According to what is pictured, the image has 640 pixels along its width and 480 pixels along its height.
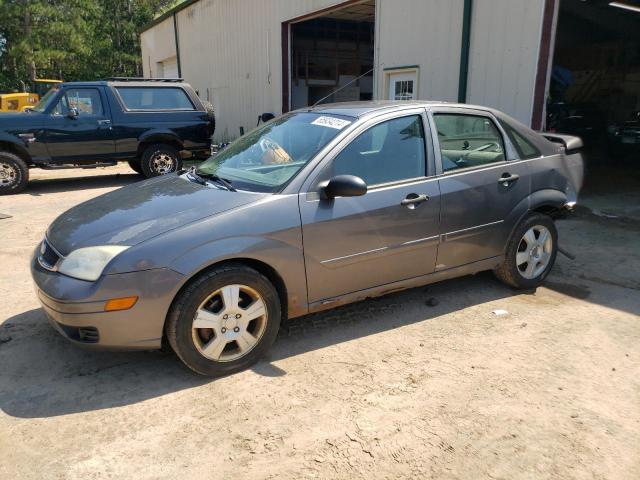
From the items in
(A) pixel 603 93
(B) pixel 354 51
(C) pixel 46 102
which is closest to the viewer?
(C) pixel 46 102

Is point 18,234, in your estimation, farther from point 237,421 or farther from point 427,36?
point 427,36

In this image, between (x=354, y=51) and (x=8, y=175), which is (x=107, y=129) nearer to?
(x=8, y=175)

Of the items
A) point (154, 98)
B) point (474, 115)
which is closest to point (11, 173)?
point (154, 98)

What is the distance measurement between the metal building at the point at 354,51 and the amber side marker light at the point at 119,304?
6.96 metres

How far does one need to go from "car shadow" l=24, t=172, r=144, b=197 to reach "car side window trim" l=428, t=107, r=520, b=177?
8.39m

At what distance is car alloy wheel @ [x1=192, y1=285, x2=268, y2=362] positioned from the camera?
10.3 ft

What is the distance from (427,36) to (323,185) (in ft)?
23.3

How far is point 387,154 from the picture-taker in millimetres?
3820

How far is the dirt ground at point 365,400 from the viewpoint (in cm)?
254

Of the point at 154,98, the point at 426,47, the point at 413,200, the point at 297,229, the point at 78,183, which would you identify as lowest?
the point at 78,183

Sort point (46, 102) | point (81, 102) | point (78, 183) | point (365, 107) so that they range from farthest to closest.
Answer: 1. point (78, 183)
2. point (81, 102)
3. point (46, 102)
4. point (365, 107)

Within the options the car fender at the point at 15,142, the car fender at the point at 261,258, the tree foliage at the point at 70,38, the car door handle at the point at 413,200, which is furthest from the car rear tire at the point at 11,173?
the tree foliage at the point at 70,38

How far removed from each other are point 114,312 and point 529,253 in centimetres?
351

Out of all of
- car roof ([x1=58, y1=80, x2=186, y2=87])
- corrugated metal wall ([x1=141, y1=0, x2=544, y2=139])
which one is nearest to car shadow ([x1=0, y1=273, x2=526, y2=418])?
corrugated metal wall ([x1=141, y1=0, x2=544, y2=139])
